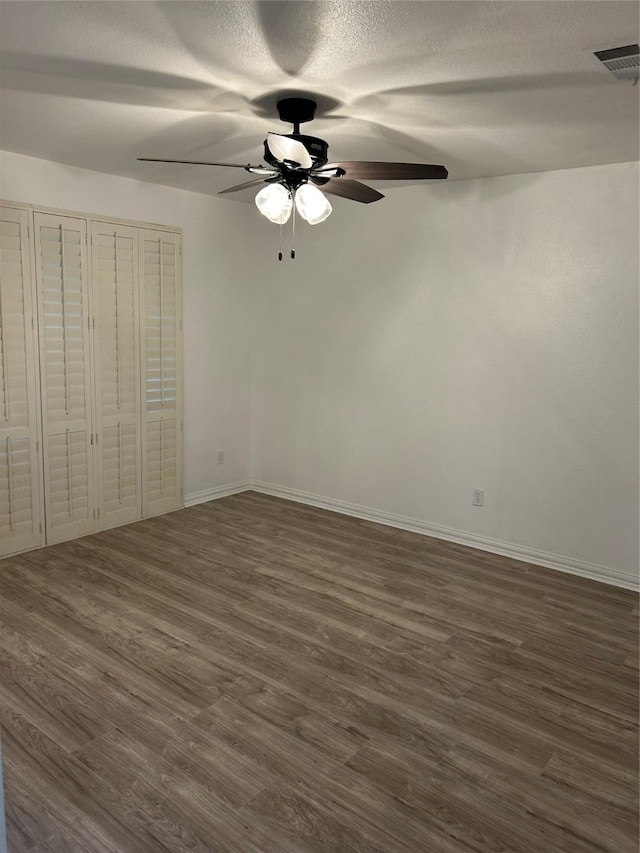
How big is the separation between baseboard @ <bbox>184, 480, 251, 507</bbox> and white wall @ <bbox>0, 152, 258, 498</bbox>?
0.12 feet

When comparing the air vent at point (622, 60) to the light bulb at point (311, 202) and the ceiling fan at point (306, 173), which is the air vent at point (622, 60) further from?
the light bulb at point (311, 202)

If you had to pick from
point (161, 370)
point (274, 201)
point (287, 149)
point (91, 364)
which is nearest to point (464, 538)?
point (161, 370)

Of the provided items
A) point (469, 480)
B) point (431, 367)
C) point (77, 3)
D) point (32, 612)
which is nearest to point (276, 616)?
Answer: point (32, 612)

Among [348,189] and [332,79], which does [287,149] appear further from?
[348,189]

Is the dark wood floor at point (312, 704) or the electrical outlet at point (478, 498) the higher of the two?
the electrical outlet at point (478, 498)

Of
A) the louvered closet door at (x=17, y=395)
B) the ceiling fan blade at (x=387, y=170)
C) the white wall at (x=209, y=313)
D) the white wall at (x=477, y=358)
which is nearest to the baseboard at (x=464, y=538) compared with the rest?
the white wall at (x=477, y=358)

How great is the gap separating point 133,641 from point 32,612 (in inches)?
26.9

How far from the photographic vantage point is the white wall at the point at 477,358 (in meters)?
3.85

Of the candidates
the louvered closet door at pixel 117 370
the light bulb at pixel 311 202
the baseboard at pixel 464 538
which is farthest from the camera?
the louvered closet door at pixel 117 370

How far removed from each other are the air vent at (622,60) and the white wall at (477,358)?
142 centimetres

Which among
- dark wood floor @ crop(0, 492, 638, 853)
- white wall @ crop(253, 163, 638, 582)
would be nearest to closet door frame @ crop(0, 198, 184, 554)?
dark wood floor @ crop(0, 492, 638, 853)

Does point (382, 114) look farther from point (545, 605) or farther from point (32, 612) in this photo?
point (32, 612)

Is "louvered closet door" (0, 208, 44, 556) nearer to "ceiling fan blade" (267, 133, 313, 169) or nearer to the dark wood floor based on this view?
the dark wood floor

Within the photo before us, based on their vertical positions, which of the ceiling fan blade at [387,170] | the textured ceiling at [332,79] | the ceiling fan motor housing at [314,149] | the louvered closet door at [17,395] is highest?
the textured ceiling at [332,79]
